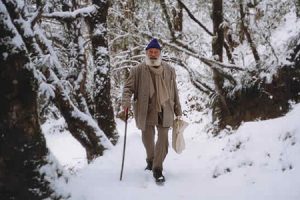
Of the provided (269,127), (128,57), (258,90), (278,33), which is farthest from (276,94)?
(128,57)

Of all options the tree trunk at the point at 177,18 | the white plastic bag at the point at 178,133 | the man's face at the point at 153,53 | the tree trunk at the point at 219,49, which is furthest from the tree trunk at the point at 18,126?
the tree trunk at the point at 177,18

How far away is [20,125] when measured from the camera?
14.0ft

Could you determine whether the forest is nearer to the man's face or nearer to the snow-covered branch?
→ the snow-covered branch

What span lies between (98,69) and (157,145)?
121 inches

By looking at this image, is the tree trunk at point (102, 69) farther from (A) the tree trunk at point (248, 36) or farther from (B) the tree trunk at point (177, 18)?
(B) the tree trunk at point (177, 18)

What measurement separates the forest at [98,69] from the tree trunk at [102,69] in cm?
2

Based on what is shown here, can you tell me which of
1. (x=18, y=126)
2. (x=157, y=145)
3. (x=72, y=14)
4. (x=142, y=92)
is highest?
(x=72, y=14)

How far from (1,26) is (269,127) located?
3.95m

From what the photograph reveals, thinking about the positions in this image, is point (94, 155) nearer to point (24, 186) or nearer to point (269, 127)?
point (269, 127)

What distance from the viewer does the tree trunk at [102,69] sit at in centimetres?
893

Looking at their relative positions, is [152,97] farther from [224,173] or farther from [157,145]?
[224,173]

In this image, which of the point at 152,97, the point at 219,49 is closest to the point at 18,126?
the point at 152,97

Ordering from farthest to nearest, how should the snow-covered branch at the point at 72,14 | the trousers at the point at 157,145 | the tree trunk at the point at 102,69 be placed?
the tree trunk at the point at 102,69 → the snow-covered branch at the point at 72,14 → the trousers at the point at 157,145

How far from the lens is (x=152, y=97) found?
6.56 meters
